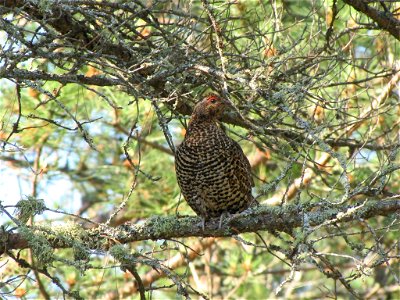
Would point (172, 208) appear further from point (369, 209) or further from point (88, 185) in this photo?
point (369, 209)

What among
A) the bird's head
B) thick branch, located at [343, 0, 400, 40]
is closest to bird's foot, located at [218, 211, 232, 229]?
the bird's head

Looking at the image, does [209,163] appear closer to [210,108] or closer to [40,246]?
[210,108]

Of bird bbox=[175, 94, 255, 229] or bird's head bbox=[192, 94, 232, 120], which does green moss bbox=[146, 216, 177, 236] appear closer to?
bird bbox=[175, 94, 255, 229]

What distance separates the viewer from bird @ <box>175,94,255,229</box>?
506cm

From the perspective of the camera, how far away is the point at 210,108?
500 centimetres

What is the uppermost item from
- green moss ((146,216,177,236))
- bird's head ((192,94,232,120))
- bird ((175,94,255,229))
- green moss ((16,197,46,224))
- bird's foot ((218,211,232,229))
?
bird's head ((192,94,232,120))

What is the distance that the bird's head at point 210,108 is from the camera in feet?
16.2

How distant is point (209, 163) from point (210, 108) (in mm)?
359

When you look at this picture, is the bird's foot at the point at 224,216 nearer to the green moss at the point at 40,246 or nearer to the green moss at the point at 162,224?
the green moss at the point at 162,224

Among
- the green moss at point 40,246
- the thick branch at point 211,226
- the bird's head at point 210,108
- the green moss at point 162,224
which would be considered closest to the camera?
the green moss at point 40,246

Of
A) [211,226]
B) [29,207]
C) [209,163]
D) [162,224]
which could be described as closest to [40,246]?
[29,207]

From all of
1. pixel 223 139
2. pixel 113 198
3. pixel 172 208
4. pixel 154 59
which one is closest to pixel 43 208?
pixel 154 59

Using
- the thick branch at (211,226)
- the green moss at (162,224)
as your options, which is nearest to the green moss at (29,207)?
the thick branch at (211,226)

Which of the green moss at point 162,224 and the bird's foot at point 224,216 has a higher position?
the bird's foot at point 224,216
